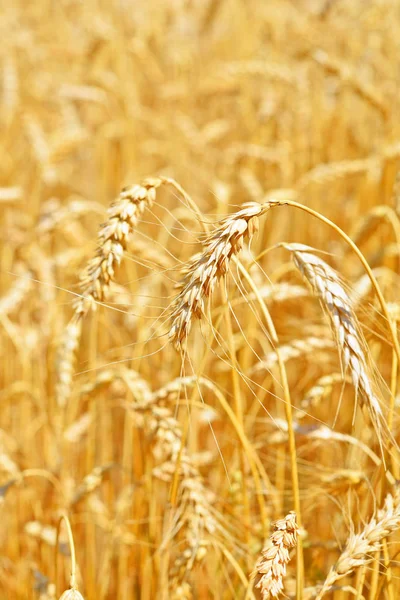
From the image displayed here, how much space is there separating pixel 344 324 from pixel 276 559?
0.29 metres

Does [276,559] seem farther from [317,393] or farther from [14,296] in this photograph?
[14,296]

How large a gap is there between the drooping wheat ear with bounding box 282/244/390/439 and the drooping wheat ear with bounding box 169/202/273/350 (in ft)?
0.38

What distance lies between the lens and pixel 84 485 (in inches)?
54.5

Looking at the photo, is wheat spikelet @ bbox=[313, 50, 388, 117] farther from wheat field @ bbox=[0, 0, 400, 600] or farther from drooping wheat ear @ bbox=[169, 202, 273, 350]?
drooping wheat ear @ bbox=[169, 202, 273, 350]

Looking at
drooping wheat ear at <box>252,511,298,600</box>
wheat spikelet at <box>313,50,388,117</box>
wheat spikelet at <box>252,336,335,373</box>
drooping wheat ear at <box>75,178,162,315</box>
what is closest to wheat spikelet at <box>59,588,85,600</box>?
drooping wheat ear at <box>252,511,298,600</box>

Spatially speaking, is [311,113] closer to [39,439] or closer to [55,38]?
[39,439]

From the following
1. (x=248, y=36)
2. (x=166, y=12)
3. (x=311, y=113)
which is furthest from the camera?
(x=166, y=12)

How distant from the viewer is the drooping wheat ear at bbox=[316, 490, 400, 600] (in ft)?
2.82

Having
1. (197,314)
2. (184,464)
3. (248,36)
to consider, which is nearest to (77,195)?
(248,36)

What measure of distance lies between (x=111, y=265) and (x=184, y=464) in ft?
1.33

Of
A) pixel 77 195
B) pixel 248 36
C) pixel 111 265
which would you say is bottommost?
pixel 111 265

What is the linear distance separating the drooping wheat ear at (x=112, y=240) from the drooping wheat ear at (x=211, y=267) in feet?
0.56

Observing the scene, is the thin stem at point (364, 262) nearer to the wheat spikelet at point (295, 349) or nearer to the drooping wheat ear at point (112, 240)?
the drooping wheat ear at point (112, 240)

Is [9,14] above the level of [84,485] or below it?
above
